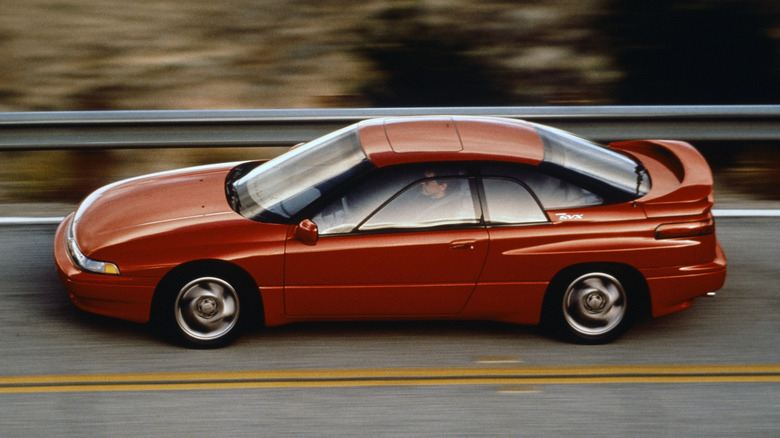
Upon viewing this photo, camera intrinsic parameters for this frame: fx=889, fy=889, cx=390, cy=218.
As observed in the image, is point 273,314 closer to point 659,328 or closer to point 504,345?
point 504,345

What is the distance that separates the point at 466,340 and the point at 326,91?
7.08 m

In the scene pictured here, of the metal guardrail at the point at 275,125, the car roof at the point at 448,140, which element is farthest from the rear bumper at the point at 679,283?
the metal guardrail at the point at 275,125

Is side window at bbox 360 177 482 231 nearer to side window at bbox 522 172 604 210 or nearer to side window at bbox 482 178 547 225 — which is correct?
side window at bbox 482 178 547 225

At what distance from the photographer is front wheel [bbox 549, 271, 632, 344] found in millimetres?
5375

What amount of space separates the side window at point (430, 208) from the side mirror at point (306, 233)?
286mm

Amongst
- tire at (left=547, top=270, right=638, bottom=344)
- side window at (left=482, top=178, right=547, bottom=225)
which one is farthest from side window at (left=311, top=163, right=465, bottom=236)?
tire at (left=547, top=270, right=638, bottom=344)

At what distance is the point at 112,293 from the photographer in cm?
518

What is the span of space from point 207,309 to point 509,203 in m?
1.89

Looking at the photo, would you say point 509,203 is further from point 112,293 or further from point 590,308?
point 112,293

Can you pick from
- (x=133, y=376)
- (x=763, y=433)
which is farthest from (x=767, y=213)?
(x=133, y=376)

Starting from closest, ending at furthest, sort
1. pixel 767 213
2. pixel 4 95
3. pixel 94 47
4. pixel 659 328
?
pixel 659 328 < pixel 767 213 < pixel 4 95 < pixel 94 47

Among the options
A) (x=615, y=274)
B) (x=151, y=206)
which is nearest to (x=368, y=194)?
(x=151, y=206)

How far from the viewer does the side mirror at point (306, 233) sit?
16.8ft

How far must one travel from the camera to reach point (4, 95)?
472 inches
